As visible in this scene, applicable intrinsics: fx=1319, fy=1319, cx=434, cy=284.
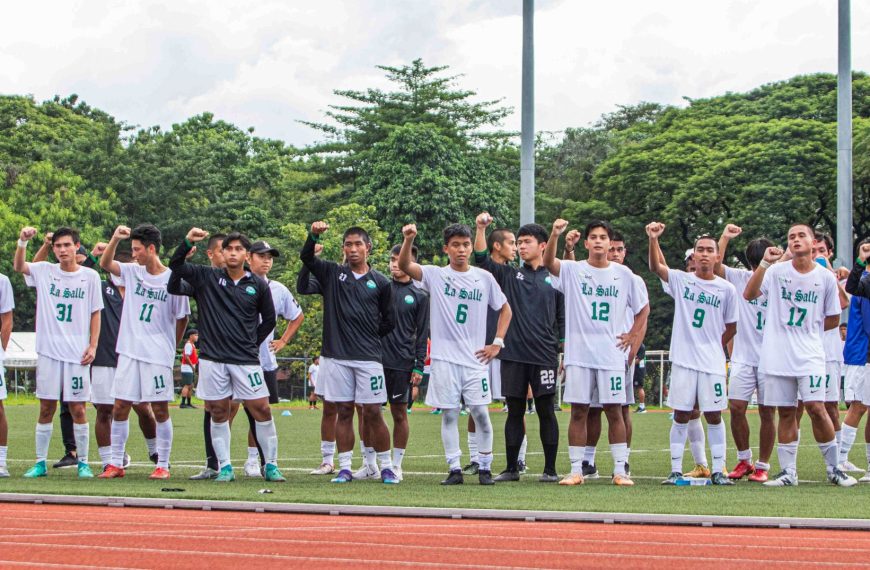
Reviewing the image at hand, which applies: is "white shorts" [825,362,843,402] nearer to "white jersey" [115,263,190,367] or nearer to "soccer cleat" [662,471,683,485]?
"soccer cleat" [662,471,683,485]

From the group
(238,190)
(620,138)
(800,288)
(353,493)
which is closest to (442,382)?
(353,493)

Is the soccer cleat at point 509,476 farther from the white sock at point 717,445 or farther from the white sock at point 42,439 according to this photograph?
the white sock at point 42,439

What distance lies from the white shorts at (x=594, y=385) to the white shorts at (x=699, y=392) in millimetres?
488

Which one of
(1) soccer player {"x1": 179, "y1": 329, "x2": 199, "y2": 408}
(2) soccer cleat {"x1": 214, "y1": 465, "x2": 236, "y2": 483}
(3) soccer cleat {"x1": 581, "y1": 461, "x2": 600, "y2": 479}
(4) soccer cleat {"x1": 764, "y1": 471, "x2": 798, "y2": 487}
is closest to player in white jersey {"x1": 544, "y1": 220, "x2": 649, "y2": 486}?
(3) soccer cleat {"x1": 581, "y1": 461, "x2": 600, "y2": 479}

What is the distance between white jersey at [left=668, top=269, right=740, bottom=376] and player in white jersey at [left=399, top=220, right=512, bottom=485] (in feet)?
5.28

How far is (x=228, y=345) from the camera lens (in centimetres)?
A: 1204

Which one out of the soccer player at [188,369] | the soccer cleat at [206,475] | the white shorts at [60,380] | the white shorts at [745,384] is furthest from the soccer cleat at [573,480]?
the soccer player at [188,369]

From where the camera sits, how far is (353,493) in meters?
10.9

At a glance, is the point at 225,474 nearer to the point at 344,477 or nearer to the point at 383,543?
the point at 344,477

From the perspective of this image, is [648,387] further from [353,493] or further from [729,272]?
[353,493]

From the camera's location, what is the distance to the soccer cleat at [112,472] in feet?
41.4

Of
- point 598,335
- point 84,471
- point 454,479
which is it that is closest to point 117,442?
point 84,471

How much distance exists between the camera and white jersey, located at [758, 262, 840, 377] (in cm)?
1199

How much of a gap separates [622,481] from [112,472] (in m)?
4.87
